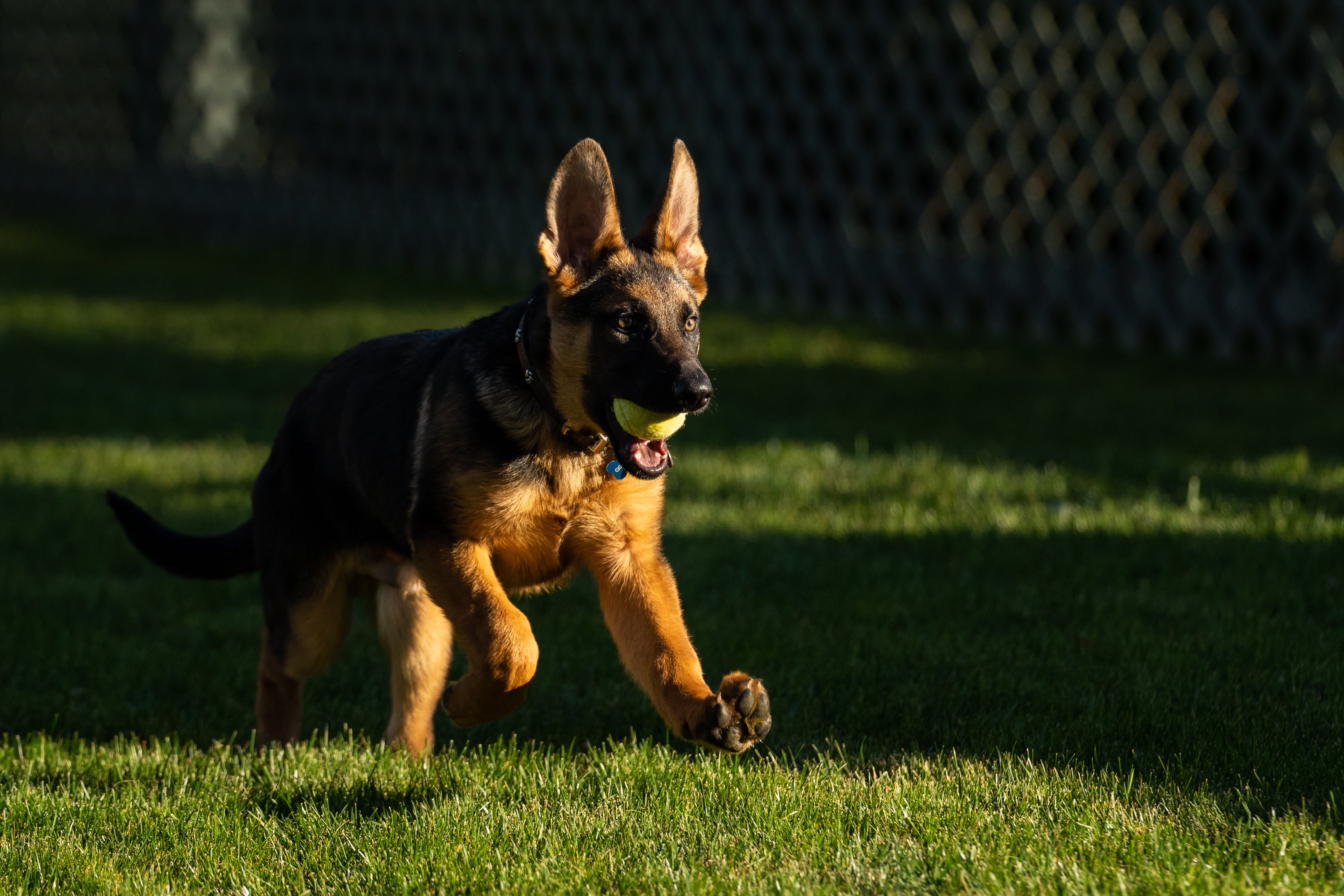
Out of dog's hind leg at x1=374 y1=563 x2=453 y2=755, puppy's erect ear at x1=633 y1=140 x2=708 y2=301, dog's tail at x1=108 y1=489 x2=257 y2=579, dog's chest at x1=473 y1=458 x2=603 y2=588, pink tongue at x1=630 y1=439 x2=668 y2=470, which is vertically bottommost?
dog's hind leg at x1=374 y1=563 x2=453 y2=755

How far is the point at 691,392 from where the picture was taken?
9.80 feet

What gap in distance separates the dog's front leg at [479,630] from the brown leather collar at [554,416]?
32cm

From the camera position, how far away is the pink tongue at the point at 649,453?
3.12 m

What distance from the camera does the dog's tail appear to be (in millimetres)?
3824

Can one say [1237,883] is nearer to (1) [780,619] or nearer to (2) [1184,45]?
(1) [780,619]

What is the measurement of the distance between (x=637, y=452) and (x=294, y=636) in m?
1.07

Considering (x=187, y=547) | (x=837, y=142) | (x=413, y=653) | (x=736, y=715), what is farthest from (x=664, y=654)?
(x=837, y=142)

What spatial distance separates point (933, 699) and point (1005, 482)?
7.23 feet

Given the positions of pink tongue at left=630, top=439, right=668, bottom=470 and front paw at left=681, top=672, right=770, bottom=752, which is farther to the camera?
pink tongue at left=630, top=439, right=668, bottom=470

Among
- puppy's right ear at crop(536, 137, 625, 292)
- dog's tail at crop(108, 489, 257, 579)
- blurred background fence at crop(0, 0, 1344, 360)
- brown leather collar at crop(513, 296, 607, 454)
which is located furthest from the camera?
blurred background fence at crop(0, 0, 1344, 360)

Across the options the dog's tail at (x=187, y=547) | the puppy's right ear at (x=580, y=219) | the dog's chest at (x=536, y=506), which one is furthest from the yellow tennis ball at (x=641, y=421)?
the dog's tail at (x=187, y=547)

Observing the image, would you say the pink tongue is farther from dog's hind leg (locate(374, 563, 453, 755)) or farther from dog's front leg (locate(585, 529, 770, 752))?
dog's hind leg (locate(374, 563, 453, 755))

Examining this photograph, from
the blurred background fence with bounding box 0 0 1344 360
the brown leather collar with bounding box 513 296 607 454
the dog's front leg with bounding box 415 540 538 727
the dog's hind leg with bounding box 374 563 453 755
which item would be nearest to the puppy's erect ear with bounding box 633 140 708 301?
the brown leather collar with bounding box 513 296 607 454

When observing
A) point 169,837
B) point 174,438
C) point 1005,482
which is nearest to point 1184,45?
point 1005,482
